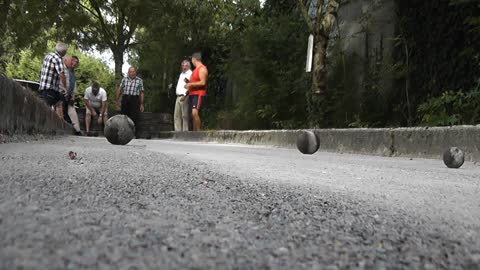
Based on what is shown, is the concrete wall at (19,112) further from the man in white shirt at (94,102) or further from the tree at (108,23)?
the tree at (108,23)

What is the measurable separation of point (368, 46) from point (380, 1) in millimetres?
812

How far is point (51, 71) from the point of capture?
8391 millimetres

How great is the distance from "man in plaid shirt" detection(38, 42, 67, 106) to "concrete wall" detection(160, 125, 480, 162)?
3.88 meters

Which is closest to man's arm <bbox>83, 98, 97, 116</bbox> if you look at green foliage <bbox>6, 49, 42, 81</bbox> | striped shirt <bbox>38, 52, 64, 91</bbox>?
striped shirt <bbox>38, 52, 64, 91</bbox>

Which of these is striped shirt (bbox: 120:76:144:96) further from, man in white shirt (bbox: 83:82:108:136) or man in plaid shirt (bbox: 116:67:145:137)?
man in white shirt (bbox: 83:82:108:136)

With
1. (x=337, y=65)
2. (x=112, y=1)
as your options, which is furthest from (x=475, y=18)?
(x=112, y=1)

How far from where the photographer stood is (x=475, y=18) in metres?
5.98

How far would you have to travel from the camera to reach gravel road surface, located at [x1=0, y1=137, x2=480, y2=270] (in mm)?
794

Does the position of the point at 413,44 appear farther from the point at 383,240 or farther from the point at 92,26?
the point at 92,26

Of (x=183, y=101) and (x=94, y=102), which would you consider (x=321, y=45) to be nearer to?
(x=183, y=101)

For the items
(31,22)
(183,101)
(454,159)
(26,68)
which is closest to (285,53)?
(183,101)

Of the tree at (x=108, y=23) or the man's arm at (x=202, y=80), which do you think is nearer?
the man's arm at (x=202, y=80)

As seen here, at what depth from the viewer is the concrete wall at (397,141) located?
4.33 meters

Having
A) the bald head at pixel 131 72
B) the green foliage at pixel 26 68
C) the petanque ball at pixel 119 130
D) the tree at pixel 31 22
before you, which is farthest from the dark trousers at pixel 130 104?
the green foliage at pixel 26 68
